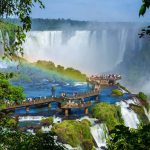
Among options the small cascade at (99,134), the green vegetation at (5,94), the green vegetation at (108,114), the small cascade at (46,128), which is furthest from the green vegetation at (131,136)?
the green vegetation at (108,114)

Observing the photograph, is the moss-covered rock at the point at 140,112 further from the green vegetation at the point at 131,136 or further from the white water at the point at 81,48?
the white water at the point at 81,48

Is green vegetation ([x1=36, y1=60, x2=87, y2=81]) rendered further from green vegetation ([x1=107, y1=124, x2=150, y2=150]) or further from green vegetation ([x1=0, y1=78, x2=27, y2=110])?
green vegetation ([x1=107, y1=124, x2=150, y2=150])

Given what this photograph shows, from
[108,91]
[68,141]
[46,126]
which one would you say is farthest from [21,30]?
[108,91]

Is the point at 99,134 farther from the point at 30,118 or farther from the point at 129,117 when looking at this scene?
the point at 30,118

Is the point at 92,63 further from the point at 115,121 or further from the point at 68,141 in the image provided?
the point at 68,141

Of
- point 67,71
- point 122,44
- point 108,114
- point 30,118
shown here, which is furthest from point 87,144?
point 122,44

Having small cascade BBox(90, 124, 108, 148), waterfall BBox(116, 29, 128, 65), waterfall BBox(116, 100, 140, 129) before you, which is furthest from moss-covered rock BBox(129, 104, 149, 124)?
waterfall BBox(116, 29, 128, 65)

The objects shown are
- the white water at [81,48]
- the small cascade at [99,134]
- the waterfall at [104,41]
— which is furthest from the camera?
the waterfall at [104,41]
